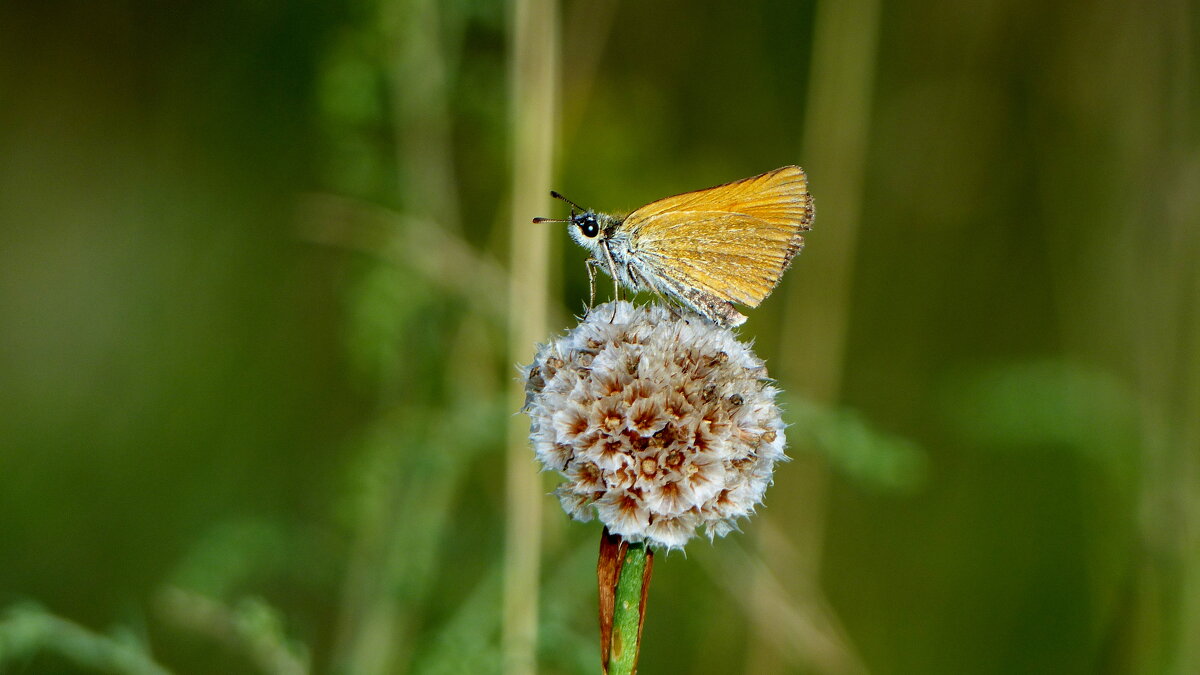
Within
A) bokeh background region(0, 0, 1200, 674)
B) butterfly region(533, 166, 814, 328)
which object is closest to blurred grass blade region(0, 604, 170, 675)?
bokeh background region(0, 0, 1200, 674)

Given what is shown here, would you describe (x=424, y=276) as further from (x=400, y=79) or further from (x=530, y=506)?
(x=530, y=506)

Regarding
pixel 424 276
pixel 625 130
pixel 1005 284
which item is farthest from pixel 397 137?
pixel 1005 284

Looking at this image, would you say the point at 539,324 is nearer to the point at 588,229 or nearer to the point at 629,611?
the point at 588,229

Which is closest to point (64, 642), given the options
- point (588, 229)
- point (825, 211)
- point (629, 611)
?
point (629, 611)

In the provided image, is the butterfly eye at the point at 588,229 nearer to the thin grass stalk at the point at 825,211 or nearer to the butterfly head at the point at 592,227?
the butterfly head at the point at 592,227

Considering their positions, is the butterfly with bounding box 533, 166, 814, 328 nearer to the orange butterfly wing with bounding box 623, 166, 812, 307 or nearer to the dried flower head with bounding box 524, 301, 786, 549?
the orange butterfly wing with bounding box 623, 166, 812, 307

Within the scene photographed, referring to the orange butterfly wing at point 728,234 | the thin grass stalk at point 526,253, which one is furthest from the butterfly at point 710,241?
the thin grass stalk at point 526,253
